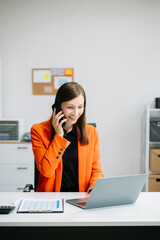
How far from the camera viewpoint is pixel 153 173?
3838 mm

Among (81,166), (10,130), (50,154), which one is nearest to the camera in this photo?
(50,154)

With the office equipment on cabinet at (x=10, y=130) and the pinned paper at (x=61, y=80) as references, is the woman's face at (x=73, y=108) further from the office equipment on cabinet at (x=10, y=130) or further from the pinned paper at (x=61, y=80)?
the pinned paper at (x=61, y=80)

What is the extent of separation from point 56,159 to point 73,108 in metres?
0.33

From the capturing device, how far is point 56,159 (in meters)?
1.77

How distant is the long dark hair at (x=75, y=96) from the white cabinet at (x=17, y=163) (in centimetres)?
177

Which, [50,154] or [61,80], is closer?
[50,154]

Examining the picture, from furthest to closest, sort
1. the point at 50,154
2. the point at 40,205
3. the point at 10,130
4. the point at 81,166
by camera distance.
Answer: the point at 10,130 < the point at 81,166 < the point at 50,154 < the point at 40,205

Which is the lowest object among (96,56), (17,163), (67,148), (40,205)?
(17,163)

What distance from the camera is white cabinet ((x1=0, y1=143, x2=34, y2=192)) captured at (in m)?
3.59

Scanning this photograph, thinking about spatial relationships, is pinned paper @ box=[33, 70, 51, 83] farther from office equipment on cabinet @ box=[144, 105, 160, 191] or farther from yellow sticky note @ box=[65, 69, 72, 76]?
office equipment on cabinet @ box=[144, 105, 160, 191]

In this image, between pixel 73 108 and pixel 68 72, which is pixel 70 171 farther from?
pixel 68 72

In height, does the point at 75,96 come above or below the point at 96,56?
below

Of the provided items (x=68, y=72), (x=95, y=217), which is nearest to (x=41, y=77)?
(x=68, y=72)
